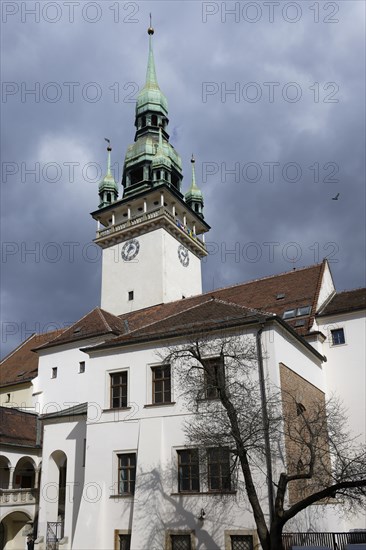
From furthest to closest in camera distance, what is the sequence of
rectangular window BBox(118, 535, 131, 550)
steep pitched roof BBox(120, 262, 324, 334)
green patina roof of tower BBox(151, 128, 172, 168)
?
green patina roof of tower BBox(151, 128, 172, 168), steep pitched roof BBox(120, 262, 324, 334), rectangular window BBox(118, 535, 131, 550)

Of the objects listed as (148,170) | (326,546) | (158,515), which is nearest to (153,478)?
(158,515)

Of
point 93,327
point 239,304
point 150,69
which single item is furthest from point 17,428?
point 150,69

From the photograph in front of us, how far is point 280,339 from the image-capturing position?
19469 mm

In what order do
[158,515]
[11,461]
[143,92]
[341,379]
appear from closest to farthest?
[158,515]
[341,379]
[11,461]
[143,92]

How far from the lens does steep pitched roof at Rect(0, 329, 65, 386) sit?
112 feet

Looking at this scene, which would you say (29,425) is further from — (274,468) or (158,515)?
(274,468)

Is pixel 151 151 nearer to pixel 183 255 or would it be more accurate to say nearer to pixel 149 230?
pixel 149 230

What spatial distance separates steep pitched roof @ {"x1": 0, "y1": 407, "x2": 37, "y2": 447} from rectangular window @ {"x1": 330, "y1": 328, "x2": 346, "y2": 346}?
15.5 meters

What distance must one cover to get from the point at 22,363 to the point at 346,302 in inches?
832

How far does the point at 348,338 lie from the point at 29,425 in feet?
54.0

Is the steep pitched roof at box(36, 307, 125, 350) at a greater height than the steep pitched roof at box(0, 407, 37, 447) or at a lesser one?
greater

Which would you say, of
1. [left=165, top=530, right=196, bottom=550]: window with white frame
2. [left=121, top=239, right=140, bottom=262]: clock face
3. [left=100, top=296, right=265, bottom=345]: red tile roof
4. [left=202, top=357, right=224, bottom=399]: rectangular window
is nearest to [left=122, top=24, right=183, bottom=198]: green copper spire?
[left=121, top=239, right=140, bottom=262]: clock face

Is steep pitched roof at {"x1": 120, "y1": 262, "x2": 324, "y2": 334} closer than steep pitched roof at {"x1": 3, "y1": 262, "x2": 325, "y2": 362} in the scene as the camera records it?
No

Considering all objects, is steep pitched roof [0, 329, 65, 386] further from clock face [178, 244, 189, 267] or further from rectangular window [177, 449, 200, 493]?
rectangular window [177, 449, 200, 493]
